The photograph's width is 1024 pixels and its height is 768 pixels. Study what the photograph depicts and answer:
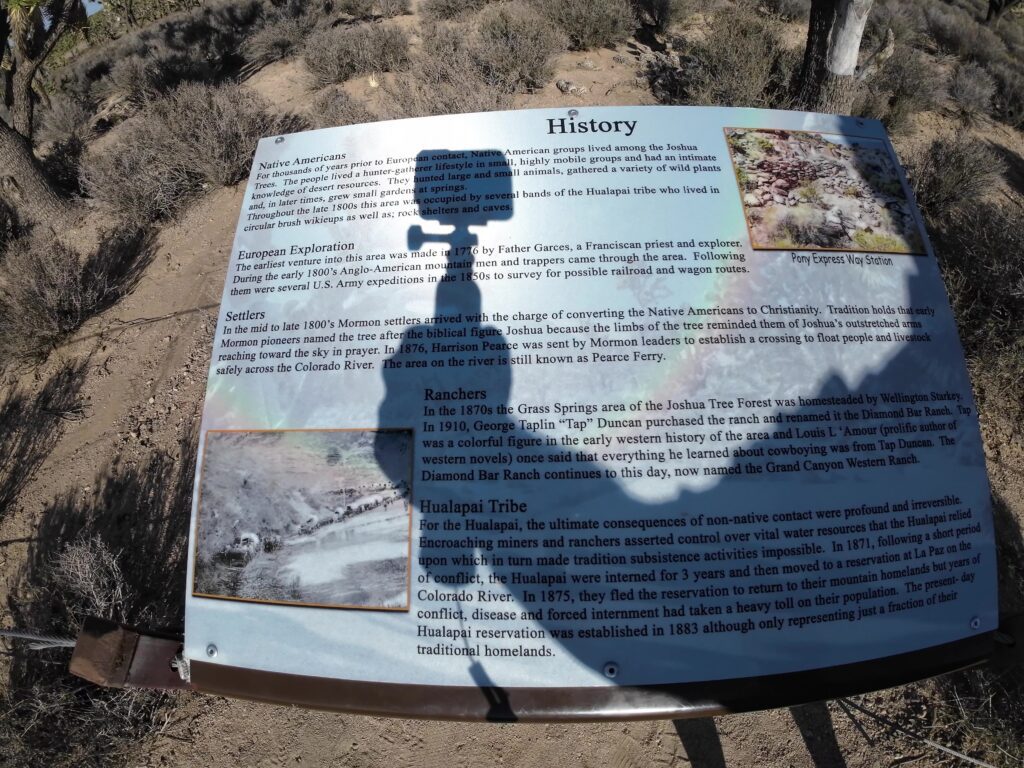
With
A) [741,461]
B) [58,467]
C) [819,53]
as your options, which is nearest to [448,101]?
[819,53]

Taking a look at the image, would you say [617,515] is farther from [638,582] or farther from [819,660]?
[819,660]

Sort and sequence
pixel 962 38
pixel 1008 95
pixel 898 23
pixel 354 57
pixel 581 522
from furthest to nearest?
1. pixel 962 38
2. pixel 898 23
3. pixel 354 57
4. pixel 1008 95
5. pixel 581 522

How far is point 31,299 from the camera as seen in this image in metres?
3.91

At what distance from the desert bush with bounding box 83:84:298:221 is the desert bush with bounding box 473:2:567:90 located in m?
2.81

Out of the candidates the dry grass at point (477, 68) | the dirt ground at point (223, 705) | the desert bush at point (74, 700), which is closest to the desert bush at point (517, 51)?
the dry grass at point (477, 68)

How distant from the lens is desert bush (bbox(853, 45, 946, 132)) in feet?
17.2

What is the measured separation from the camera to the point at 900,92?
567 cm

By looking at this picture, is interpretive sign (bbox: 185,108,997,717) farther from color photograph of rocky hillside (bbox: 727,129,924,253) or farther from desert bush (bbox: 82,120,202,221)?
desert bush (bbox: 82,120,202,221)

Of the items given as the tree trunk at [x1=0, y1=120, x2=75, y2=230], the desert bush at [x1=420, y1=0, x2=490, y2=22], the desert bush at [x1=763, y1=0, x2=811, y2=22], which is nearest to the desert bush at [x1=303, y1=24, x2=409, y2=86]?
the desert bush at [x1=420, y1=0, x2=490, y2=22]

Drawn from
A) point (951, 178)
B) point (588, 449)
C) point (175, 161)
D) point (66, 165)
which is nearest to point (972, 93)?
point (951, 178)

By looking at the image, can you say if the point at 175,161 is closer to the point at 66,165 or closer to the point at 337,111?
the point at 337,111

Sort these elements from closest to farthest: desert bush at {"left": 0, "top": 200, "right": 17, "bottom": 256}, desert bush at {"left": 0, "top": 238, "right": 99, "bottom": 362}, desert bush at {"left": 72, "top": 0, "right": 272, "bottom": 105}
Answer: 1. desert bush at {"left": 0, "top": 238, "right": 99, "bottom": 362}
2. desert bush at {"left": 0, "top": 200, "right": 17, "bottom": 256}
3. desert bush at {"left": 72, "top": 0, "right": 272, "bottom": 105}

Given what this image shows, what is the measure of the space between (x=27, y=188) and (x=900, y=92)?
31.9 feet

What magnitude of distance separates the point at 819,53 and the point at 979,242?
2.11 m
